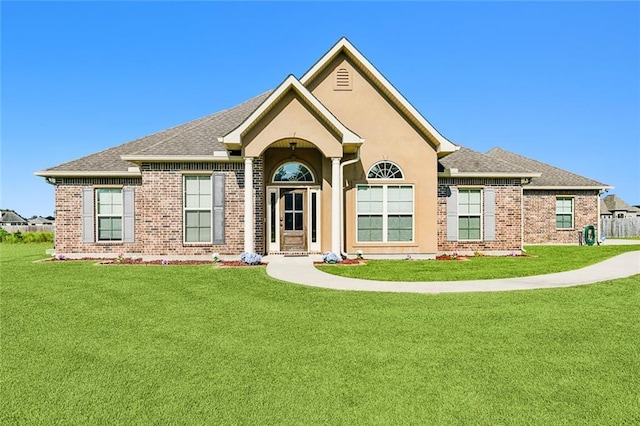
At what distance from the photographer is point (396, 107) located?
1345 cm

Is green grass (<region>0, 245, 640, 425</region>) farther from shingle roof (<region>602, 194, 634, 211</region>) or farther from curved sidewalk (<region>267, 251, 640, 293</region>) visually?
shingle roof (<region>602, 194, 634, 211</region>)

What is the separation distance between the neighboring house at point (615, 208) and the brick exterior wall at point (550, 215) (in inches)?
1045

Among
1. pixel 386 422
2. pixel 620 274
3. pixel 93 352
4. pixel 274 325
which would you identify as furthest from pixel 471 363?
pixel 620 274

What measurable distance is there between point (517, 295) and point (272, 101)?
8.76 meters

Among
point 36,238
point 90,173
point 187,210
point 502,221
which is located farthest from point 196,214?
point 36,238

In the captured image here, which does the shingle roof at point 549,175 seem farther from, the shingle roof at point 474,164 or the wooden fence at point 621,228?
the wooden fence at point 621,228

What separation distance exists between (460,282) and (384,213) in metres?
5.27

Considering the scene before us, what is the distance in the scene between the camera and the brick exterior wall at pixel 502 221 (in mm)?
14477

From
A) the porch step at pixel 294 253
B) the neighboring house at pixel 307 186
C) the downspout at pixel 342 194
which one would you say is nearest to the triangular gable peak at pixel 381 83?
the neighboring house at pixel 307 186

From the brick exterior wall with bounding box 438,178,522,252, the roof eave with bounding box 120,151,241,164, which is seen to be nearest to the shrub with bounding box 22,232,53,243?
the roof eave with bounding box 120,151,241,164

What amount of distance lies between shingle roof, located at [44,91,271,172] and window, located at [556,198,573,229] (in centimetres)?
1663

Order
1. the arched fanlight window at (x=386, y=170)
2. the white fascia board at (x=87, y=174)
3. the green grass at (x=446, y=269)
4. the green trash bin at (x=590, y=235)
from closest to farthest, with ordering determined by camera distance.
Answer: the green grass at (x=446, y=269), the arched fanlight window at (x=386, y=170), the white fascia board at (x=87, y=174), the green trash bin at (x=590, y=235)

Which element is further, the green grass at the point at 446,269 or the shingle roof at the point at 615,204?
the shingle roof at the point at 615,204

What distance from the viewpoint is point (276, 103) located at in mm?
11742
